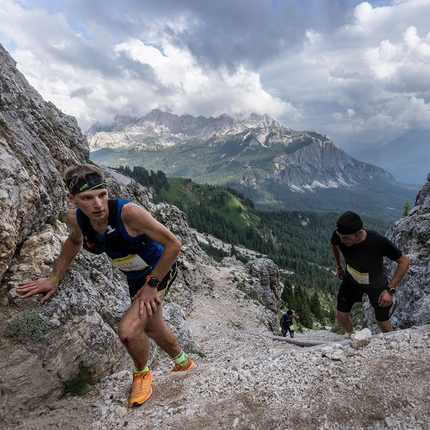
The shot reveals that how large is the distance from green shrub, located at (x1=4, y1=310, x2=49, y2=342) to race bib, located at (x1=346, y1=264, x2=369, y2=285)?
831 centimetres

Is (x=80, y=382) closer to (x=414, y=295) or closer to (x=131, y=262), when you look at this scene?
(x=131, y=262)

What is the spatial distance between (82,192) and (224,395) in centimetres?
468

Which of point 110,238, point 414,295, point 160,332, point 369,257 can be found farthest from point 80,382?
point 414,295

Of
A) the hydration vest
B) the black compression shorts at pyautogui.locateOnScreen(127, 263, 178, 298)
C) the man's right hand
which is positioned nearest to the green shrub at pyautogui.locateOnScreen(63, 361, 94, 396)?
the man's right hand

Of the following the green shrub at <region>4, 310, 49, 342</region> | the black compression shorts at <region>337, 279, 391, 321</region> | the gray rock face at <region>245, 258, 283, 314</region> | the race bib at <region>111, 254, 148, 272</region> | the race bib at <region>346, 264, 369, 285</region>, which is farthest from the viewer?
the gray rock face at <region>245, 258, 283, 314</region>

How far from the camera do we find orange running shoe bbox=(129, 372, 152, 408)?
5.30 m

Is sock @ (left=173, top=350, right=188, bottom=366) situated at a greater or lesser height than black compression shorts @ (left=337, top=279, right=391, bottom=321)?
lesser

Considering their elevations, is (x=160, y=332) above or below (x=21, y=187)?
below

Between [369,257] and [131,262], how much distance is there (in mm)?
6547

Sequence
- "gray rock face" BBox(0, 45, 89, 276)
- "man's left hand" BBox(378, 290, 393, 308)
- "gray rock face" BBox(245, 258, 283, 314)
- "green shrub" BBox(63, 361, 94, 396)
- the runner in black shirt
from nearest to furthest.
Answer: "green shrub" BBox(63, 361, 94, 396) < "gray rock face" BBox(0, 45, 89, 276) < the runner in black shirt < "man's left hand" BBox(378, 290, 393, 308) < "gray rock face" BBox(245, 258, 283, 314)

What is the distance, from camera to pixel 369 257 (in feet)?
25.3

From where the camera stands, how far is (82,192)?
A: 15.9ft

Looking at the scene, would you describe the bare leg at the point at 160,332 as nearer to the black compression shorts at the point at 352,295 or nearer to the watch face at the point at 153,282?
the watch face at the point at 153,282

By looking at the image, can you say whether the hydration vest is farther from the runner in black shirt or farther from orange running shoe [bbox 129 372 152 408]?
the runner in black shirt
